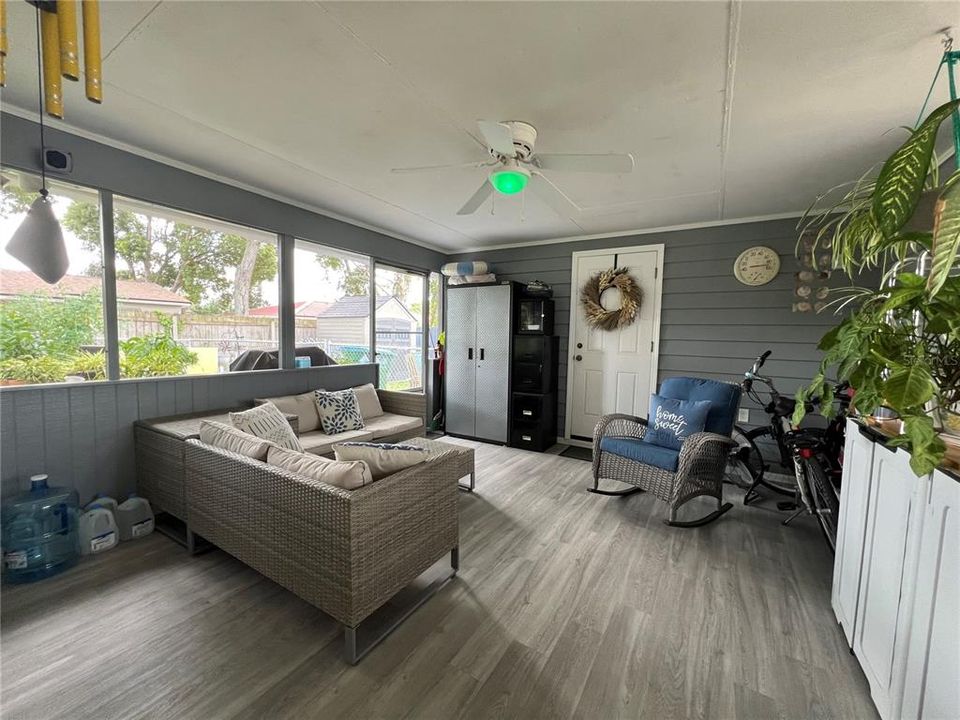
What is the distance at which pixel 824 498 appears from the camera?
228 centimetres

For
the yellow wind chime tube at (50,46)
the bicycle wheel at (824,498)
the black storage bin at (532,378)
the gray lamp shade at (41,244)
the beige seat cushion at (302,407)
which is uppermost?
the yellow wind chime tube at (50,46)

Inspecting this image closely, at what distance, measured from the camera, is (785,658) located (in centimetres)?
162

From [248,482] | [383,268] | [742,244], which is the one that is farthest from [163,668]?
[742,244]

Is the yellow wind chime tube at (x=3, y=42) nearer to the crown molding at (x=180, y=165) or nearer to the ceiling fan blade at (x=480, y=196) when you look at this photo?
the ceiling fan blade at (x=480, y=196)

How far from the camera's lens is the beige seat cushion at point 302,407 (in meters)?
3.25

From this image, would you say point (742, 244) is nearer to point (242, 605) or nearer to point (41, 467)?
point (242, 605)

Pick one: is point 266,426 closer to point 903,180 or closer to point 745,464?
point 903,180

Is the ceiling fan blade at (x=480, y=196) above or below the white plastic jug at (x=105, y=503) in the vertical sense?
above

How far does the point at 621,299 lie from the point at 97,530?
4536 mm

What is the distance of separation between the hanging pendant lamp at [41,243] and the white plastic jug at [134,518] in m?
1.36

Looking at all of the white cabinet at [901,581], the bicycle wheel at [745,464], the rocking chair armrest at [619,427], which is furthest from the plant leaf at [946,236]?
the bicycle wheel at [745,464]

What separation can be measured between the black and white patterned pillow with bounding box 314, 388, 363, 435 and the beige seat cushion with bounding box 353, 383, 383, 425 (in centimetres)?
21

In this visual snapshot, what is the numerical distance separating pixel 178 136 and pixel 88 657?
2633mm

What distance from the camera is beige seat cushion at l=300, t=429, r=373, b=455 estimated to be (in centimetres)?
293
